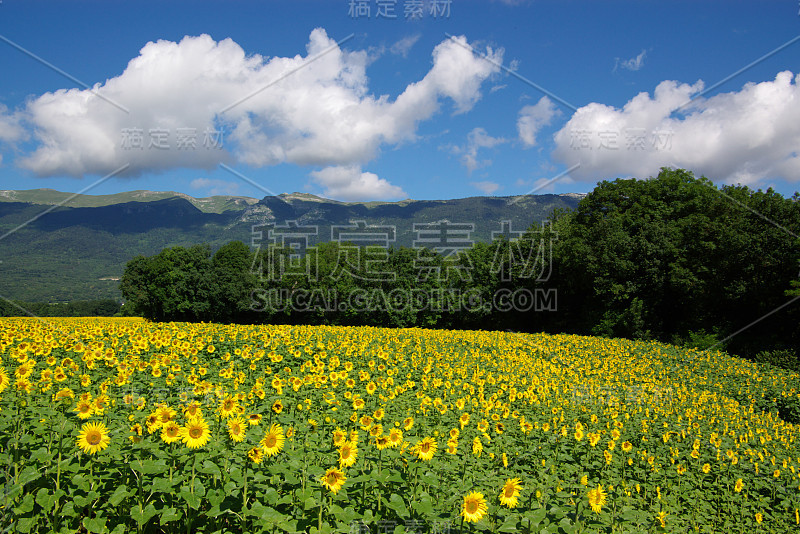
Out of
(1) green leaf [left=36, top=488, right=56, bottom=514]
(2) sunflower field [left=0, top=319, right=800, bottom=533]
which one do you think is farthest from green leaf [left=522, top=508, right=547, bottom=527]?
(1) green leaf [left=36, top=488, right=56, bottom=514]

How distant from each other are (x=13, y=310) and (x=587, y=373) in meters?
70.1

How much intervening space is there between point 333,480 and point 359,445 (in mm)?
1577

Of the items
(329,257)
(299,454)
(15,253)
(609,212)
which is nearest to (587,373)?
(299,454)

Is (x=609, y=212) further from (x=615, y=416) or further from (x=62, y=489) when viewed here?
(x=62, y=489)

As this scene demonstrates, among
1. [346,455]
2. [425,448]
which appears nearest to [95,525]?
[346,455]

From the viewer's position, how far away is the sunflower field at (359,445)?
Answer: 11.6 feet

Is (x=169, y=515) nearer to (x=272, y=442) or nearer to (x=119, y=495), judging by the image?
(x=119, y=495)

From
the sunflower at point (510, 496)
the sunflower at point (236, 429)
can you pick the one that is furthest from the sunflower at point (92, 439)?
the sunflower at point (510, 496)

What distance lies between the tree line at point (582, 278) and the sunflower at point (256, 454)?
2840cm

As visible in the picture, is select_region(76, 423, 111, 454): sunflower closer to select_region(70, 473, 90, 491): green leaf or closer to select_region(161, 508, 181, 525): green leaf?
select_region(70, 473, 90, 491): green leaf

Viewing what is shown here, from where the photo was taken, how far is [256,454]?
3.53 m

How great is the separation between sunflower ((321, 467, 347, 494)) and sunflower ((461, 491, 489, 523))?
0.96 m

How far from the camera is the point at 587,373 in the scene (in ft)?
50.4

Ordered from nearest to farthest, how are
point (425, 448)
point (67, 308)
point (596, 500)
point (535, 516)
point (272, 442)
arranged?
point (535, 516) → point (272, 442) → point (596, 500) → point (425, 448) → point (67, 308)
